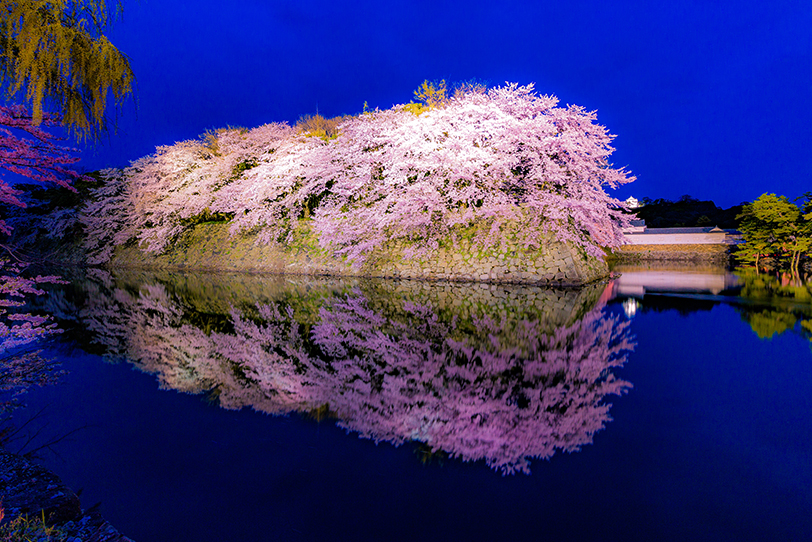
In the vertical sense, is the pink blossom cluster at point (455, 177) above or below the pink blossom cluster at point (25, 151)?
above

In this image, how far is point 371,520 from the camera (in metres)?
2.33

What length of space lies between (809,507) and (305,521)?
10.3 ft

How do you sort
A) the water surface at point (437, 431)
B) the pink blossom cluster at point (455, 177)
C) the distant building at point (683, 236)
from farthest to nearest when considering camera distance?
the distant building at point (683, 236), the pink blossom cluster at point (455, 177), the water surface at point (437, 431)

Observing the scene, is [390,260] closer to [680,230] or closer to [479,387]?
[479,387]

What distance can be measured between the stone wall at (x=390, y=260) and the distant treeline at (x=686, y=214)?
44.0 meters

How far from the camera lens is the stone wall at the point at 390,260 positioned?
1612cm

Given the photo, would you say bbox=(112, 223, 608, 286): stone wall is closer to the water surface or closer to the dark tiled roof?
the water surface

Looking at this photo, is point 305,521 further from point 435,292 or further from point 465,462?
point 435,292

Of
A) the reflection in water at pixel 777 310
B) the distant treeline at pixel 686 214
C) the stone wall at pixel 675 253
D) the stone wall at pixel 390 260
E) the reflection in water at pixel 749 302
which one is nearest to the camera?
the reflection in water at pixel 777 310

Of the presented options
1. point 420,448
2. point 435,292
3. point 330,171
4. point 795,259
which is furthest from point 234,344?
point 795,259

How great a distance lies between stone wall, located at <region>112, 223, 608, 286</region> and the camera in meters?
16.1

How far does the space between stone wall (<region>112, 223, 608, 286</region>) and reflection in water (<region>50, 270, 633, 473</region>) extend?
17.1 ft

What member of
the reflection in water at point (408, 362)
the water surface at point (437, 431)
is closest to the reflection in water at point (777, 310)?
the water surface at point (437, 431)

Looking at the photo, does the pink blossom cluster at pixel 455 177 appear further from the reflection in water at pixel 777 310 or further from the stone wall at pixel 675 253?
the stone wall at pixel 675 253
